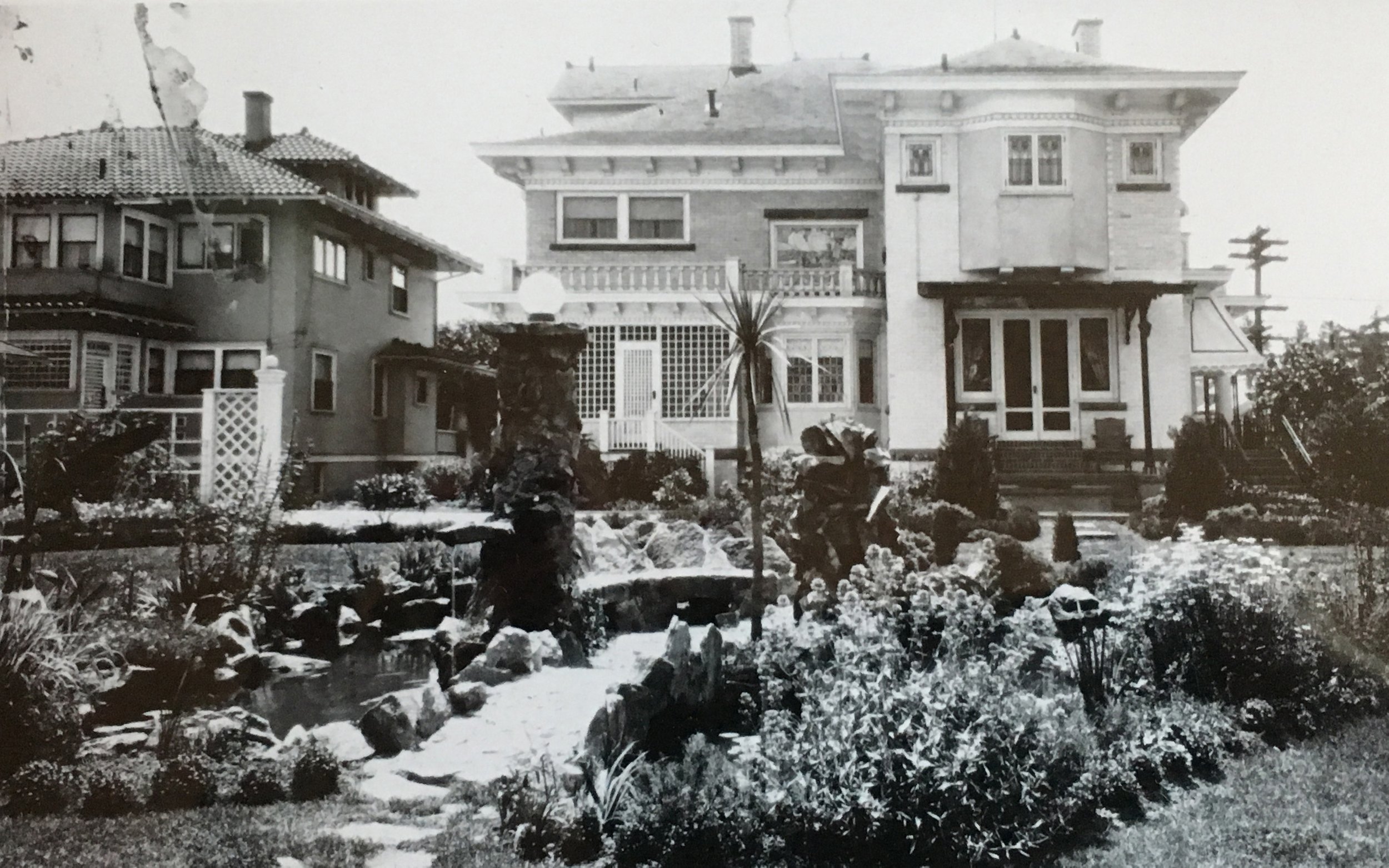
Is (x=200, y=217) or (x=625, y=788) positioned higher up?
(x=200, y=217)

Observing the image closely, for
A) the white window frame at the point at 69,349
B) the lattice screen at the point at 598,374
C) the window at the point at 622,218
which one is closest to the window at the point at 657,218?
the window at the point at 622,218

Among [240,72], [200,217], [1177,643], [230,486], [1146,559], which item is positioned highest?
[240,72]

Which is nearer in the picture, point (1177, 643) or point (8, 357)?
point (8, 357)

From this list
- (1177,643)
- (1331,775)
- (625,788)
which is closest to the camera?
(625,788)

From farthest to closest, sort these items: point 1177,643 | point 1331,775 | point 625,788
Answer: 1. point 1177,643
2. point 1331,775
3. point 625,788

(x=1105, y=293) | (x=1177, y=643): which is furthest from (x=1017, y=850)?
(x=1105, y=293)

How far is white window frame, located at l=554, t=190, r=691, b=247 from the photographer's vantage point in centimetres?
424

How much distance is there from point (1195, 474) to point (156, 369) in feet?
17.4

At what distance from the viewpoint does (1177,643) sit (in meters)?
4.29

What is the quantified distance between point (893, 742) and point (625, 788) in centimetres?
116

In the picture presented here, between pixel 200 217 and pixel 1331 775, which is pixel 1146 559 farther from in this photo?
pixel 200 217

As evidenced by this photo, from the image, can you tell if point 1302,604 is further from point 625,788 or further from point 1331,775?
point 625,788

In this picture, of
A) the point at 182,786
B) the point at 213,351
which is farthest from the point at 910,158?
the point at 182,786

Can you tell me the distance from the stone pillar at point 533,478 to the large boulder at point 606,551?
0.08 meters
